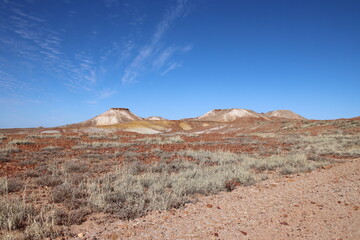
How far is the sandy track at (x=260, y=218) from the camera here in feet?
10.6

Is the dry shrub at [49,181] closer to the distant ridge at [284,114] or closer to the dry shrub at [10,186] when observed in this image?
the dry shrub at [10,186]

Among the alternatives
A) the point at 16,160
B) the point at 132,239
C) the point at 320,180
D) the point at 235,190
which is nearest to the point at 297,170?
the point at 320,180

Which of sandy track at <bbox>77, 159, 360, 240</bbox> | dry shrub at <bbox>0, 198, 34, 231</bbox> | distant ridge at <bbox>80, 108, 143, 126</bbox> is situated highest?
distant ridge at <bbox>80, 108, 143, 126</bbox>

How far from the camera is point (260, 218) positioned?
3770 mm

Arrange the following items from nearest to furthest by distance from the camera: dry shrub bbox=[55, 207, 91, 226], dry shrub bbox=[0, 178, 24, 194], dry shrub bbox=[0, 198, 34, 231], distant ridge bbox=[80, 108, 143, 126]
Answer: dry shrub bbox=[0, 198, 34, 231] < dry shrub bbox=[55, 207, 91, 226] < dry shrub bbox=[0, 178, 24, 194] < distant ridge bbox=[80, 108, 143, 126]

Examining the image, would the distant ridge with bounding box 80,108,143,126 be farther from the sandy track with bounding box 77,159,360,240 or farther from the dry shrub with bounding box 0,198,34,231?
the sandy track with bounding box 77,159,360,240

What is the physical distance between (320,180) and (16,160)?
12.0 meters

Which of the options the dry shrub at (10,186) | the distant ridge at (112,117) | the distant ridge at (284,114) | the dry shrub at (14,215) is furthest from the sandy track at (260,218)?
the distant ridge at (284,114)

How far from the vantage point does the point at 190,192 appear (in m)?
5.44

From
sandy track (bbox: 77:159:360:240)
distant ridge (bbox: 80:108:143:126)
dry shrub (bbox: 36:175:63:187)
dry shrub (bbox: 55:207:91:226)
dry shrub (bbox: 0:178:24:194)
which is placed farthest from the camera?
distant ridge (bbox: 80:108:143:126)

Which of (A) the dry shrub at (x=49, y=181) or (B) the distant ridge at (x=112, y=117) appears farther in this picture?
(B) the distant ridge at (x=112, y=117)

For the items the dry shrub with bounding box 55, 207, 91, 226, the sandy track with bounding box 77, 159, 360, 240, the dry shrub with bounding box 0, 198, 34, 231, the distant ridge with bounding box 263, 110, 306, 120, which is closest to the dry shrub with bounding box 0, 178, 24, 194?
the dry shrub with bounding box 0, 198, 34, 231

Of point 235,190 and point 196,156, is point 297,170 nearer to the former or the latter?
point 235,190

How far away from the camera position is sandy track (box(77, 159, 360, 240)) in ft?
10.6
